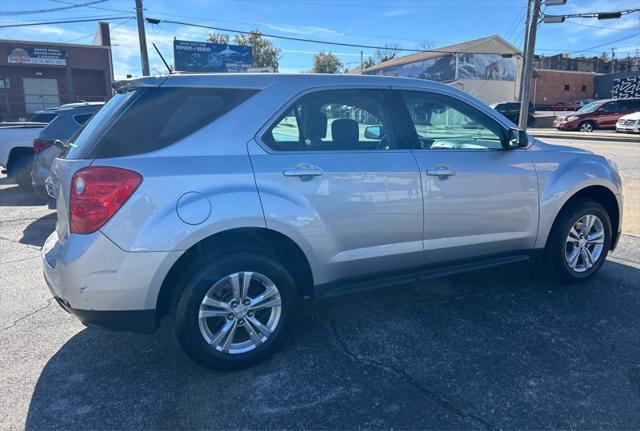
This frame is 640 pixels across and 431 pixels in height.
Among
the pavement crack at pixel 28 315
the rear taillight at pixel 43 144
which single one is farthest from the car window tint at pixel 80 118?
the pavement crack at pixel 28 315

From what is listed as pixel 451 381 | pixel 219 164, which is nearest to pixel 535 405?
pixel 451 381

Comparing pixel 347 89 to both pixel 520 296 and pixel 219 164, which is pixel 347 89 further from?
pixel 520 296

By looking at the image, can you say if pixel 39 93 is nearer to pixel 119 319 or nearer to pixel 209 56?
pixel 209 56

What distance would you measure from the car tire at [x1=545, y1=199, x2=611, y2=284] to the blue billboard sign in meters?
28.5

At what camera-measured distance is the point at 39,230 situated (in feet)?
21.7

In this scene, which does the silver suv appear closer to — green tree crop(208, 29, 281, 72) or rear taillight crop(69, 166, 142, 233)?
rear taillight crop(69, 166, 142, 233)

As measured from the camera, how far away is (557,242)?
13.6ft

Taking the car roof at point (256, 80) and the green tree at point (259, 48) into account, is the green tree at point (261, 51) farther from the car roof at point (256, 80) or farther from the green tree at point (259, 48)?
the car roof at point (256, 80)

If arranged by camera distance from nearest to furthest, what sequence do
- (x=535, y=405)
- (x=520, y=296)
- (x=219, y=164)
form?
(x=535, y=405), (x=219, y=164), (x=520, y=296)

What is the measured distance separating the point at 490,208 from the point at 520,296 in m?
0.94

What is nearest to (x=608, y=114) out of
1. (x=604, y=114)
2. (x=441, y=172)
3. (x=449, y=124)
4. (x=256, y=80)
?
(x=604, y=114)

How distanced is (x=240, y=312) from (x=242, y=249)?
0.39 metres

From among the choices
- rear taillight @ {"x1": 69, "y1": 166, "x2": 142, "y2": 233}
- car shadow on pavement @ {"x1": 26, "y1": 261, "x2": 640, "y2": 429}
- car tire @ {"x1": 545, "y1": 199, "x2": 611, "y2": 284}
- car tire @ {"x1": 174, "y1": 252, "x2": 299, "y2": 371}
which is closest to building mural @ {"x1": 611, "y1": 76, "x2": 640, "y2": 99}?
car tire @ {"x1": 545, "y1": 199, "x2": 611, "y2": 284}

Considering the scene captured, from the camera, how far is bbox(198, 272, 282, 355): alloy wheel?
2.91 m
